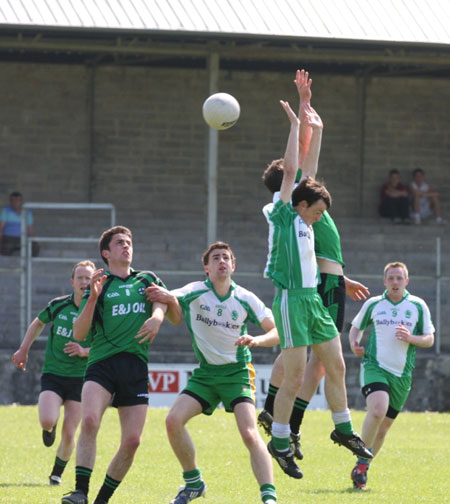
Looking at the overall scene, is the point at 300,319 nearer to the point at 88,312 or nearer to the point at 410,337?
the point at 88,312

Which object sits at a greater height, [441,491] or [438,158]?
[438,158]

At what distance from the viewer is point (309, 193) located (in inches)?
347

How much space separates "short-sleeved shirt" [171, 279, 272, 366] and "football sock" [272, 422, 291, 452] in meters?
0.69

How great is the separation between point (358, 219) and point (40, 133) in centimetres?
782

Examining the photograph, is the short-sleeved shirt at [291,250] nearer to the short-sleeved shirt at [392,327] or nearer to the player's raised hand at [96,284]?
the player's raised hand at [96,284]

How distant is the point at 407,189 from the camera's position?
1067 inches

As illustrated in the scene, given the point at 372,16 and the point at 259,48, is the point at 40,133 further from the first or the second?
the point at 372,16

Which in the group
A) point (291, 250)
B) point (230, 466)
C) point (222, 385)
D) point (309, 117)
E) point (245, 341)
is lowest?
point (230, 466)

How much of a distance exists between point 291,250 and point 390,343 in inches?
143

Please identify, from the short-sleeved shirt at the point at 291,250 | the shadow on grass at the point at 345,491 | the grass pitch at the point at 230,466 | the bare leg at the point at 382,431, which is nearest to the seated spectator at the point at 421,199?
the grass pitch at the point at 230,466

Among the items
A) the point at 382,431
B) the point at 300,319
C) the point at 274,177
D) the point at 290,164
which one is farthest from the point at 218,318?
the point at 382,431

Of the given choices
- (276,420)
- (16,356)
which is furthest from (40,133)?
(276,420)

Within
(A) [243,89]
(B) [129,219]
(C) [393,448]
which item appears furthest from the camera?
(A) [243,89]

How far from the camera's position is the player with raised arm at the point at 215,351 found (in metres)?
9.03
